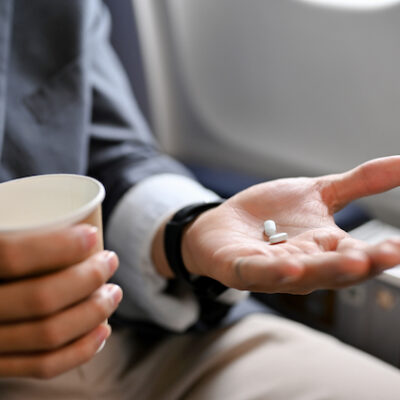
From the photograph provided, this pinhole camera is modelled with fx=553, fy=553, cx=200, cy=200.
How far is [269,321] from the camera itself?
74 centimetres

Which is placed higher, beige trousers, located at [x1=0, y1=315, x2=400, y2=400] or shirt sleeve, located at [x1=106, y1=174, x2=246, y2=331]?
shirt sleeve, located at [x1=106, y1=174, x2=246, y2=331]

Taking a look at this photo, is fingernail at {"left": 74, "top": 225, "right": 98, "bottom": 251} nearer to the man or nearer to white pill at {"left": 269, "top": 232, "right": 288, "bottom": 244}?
the man

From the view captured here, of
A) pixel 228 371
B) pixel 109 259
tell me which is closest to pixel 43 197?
pixel 109 259

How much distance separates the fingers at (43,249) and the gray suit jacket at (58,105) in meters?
0.30

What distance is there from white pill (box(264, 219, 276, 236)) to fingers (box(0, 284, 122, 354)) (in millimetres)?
161

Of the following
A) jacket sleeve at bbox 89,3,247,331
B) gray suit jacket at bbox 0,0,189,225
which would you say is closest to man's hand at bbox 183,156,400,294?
jacket sleeve at bbox 89,3,247,331

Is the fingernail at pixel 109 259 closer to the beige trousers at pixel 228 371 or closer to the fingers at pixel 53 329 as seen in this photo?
the fingers at pixel 53 329

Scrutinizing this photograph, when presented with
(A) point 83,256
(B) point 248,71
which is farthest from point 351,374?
(B) point 248,71

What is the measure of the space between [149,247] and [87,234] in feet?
0.99

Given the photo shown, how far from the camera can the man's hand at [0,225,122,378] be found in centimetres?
39

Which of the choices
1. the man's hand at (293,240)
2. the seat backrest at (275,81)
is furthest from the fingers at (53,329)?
the seat backrest at (275,81)

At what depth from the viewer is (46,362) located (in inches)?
17.2

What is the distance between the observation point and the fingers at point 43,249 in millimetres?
386

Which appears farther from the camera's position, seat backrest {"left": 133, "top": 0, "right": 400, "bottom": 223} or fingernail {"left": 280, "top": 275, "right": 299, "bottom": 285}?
seat backrest {"left": 133, "top": 0, "right": 400, "bottom": 223}
